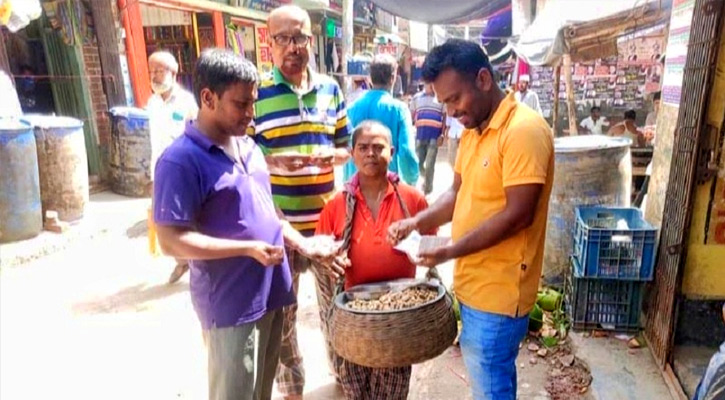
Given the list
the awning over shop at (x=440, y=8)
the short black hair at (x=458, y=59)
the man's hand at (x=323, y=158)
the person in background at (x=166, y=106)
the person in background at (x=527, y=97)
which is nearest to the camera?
the short black hair at (x=458, y=59)

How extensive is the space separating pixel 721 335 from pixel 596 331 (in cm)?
70

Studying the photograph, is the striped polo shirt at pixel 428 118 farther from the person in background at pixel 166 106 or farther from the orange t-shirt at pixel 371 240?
the orange t-shirt at pixel 371 240

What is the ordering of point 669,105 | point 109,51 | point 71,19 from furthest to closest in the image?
point 109,51, point 71,19, point 669,105

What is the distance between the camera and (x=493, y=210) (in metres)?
1.85

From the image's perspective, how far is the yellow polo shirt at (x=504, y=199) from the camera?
5.60 feet

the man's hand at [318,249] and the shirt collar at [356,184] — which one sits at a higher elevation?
the shirt collar at [356,184]

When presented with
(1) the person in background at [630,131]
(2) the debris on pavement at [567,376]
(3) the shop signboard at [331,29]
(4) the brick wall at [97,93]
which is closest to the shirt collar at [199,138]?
(2) the debris on pavement at [567,376]

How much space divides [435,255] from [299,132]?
106 cm

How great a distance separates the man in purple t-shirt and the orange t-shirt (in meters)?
0.44

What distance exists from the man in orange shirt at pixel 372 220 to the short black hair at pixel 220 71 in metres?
0.79

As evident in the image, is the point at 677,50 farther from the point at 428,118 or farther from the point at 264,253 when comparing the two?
the point at 428,118

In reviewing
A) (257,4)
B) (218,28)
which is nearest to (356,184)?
(218,28)

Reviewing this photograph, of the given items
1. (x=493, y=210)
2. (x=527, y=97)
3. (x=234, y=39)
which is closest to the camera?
(x=493, y=210)

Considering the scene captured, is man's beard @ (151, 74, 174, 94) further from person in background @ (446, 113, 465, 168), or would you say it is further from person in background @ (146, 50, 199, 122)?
person in background @ (446, 113, 465, 168)
